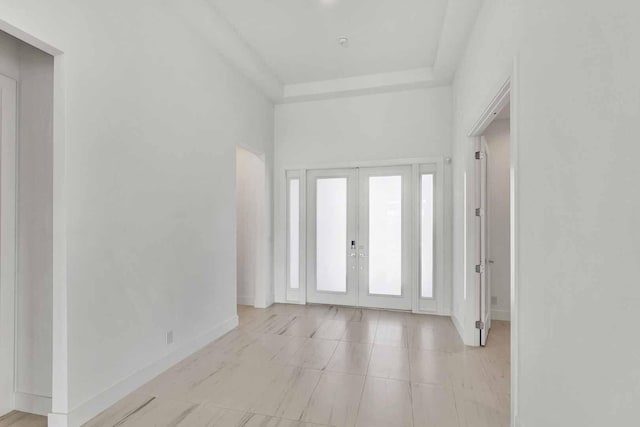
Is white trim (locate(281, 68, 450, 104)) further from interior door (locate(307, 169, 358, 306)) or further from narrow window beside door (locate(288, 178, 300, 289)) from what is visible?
narrow window beside door (locate(288, 178, 300, 289))

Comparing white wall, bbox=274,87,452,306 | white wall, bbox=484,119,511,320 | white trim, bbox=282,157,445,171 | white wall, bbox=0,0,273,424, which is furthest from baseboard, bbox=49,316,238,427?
white wall, bbox=484,119,511,320

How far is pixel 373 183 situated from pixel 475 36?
7.55 feet

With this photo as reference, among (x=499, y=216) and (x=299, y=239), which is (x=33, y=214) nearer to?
(x=299, y=239)

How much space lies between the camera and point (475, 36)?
317cm

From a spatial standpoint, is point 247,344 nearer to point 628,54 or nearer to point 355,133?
point 355,133

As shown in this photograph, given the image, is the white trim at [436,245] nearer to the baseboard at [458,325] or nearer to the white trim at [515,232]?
the baseboard at [458,325]

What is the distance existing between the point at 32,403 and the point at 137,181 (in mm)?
1691

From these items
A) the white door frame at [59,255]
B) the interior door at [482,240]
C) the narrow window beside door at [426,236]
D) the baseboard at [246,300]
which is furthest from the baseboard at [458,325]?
the white door frame at [59,255]

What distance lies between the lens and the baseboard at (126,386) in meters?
2.10

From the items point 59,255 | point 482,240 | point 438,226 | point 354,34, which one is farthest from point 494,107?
point 59,255

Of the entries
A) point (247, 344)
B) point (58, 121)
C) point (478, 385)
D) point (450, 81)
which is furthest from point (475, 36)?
point (247, 344)

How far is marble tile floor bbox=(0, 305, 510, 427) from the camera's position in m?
2.25

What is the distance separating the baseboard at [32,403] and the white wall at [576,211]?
9.93 feet

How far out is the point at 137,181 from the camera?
267 cm
